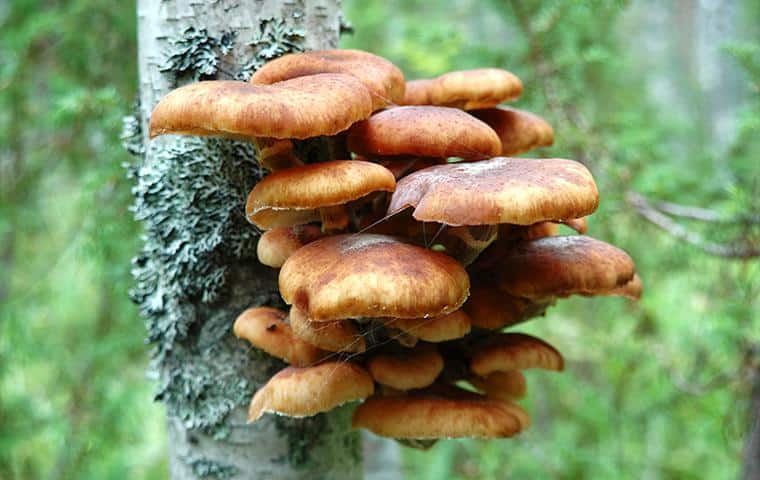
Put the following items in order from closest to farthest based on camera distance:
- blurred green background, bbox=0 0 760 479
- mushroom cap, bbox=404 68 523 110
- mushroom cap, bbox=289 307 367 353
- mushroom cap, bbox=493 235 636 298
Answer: mushroom cap, bbox=289 307 367 353 → mushroom cap, bbox=493 235 636 298 → mushroom cap, bbox=404 68 523 110 → blurred green background, bbox=0 0 760 479

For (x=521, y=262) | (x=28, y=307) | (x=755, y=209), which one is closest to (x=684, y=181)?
(x=755, y=209)

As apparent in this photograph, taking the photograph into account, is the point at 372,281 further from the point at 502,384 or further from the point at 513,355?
the point at 502,384

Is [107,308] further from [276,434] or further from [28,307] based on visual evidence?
[276,434]

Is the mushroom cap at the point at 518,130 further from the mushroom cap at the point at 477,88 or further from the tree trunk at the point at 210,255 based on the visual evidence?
the tree trunk at the point at 210,255

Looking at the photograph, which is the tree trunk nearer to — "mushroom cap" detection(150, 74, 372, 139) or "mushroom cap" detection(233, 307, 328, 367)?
"mushroom cap" detection(233, 307, 328, 367)

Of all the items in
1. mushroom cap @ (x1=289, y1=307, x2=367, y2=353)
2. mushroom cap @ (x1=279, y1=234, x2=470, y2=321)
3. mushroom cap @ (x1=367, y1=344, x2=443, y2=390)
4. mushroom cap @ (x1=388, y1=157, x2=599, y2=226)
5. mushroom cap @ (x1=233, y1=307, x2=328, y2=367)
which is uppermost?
mushroom cap @ (x1=388, y1=157, x2=599, y2=226)

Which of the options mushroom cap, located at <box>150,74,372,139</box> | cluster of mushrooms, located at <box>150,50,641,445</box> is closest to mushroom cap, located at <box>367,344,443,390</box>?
cluster of mushrooms, located at <box>150,50,641,445</box>
